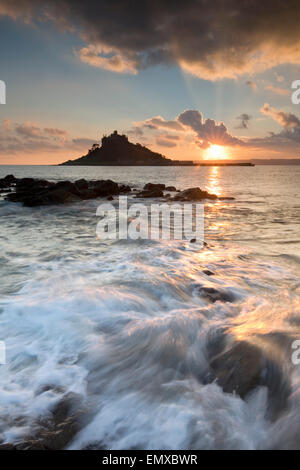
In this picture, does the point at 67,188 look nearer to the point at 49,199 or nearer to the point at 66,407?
the point at 49,199

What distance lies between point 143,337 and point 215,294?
1761mm

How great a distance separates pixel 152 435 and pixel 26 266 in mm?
5004

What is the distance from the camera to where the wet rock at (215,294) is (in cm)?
440

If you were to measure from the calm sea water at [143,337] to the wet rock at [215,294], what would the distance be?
115 mm

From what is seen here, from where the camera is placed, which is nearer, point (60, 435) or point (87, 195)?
point (60, 435)

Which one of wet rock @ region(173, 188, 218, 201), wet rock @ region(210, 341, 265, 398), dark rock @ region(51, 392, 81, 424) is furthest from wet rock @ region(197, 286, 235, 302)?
wet rock @ region(173, 188, 218, 201)

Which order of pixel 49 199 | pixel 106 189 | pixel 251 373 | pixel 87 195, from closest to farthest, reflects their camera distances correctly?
1. pixel 251 373
2. pixel 49 199
3. pixel 87 195
4. pixel 106 189

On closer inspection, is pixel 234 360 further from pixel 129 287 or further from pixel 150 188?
pixel 150 188

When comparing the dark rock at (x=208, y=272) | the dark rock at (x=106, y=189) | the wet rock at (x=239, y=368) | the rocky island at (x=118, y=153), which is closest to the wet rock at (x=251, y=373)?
the wet rock at (x=239, y=368)

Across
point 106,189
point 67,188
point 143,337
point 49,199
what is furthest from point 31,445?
point 106,189

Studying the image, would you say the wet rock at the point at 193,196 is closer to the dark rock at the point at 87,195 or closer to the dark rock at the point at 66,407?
the dark rock at the point at 87,195

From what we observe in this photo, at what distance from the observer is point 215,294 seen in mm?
4586

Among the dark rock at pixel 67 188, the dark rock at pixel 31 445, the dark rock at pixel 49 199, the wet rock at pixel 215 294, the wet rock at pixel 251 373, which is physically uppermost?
the dark rock at pixel 67 188
